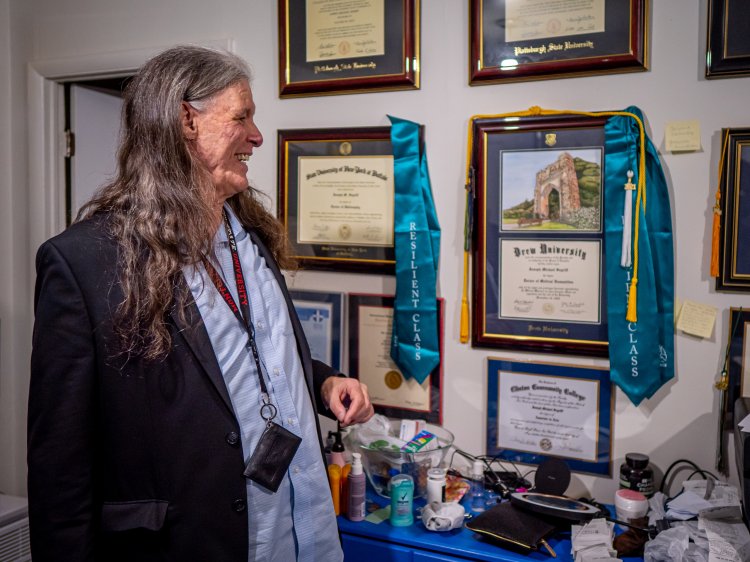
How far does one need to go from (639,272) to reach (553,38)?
2.23 ft

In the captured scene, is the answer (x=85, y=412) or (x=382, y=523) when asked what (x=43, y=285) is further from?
(x=382, y=523)

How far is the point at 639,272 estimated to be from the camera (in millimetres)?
1800

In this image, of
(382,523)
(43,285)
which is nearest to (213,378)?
(43,285)

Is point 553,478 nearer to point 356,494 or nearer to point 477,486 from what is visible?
point 477,486

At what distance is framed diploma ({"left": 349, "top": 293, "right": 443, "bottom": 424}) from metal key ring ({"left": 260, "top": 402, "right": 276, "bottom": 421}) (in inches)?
34.4

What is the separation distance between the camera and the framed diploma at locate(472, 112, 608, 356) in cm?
188

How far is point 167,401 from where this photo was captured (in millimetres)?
1210

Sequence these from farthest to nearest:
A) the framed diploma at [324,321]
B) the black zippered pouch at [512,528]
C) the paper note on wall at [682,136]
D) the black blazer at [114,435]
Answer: the framed diploma at [324,321] → the paper note on wall at [682,136] → the black zippered pouch at [512,528] → the black blazer at [114,435]

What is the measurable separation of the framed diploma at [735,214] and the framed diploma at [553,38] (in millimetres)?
312

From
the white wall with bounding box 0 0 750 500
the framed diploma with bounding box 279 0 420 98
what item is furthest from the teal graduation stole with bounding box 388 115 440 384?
the framed diploma with bounding box 279 0 420 98

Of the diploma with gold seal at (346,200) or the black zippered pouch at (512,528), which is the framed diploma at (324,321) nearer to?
the diploma with gold seal at (346,200)

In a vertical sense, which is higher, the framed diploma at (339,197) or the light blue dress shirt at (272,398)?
the framed diploma at (339,197)

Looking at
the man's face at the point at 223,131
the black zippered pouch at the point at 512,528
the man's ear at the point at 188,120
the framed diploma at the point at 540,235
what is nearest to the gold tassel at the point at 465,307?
the framed diploma at the point at 540,235

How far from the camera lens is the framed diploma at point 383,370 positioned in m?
2.11
